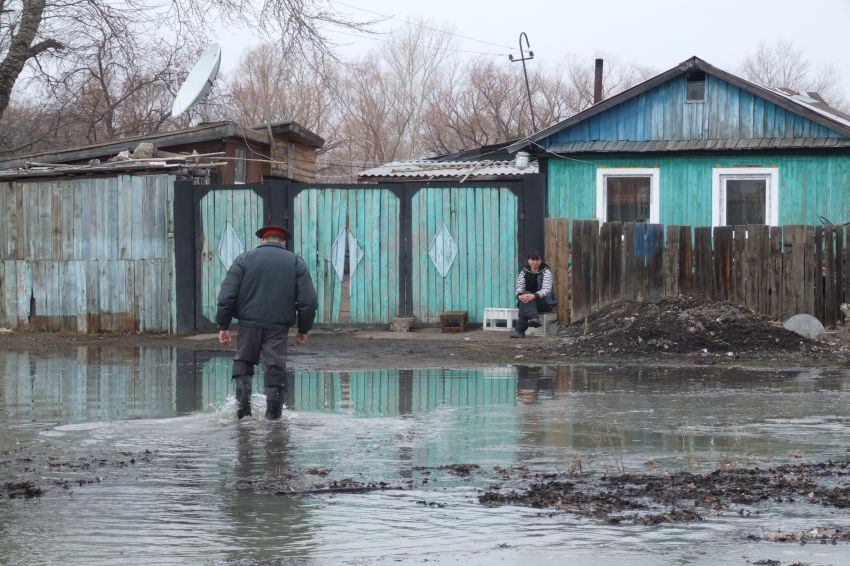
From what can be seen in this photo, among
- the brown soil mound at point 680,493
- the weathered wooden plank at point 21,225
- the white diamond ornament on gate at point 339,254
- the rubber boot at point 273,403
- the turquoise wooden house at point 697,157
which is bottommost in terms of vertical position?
the brown soil mound at point 680,493

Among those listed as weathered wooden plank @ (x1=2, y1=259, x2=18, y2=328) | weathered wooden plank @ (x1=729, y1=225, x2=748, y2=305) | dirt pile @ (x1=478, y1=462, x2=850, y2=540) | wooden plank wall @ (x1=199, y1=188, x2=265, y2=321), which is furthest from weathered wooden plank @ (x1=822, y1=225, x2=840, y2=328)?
weathered wooden plank @ (x1=2, y1=259, x2=18, y2=328)

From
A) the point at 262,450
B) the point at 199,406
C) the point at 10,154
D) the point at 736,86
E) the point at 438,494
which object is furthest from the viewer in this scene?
the point at 10,154

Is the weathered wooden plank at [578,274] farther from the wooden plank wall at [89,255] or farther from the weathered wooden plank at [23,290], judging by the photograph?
the weathered wooden plank at [23,290]

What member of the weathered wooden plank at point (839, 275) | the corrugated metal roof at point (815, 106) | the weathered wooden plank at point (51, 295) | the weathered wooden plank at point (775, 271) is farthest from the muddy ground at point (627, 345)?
the corrugated metal roof at point (815, 106)

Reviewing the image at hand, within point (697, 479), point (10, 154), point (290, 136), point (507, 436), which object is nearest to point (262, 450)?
point (507, 436)

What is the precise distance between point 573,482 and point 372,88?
50270mm

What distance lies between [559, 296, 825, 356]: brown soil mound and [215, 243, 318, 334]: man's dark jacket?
18.2 ft

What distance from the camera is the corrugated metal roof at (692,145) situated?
64.1 ft

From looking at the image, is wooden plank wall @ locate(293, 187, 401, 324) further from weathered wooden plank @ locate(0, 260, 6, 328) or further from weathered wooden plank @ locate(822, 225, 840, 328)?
weathered wooden plank @ locate(822, 225, 840, 328)

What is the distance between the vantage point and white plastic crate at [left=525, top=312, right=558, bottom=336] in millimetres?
16812

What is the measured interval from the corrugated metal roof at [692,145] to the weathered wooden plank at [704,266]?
11.6 feet

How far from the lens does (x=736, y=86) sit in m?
20.1

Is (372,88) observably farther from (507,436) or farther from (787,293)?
(507,436)

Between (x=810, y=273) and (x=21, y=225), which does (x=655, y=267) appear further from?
(x=21, y=225)
